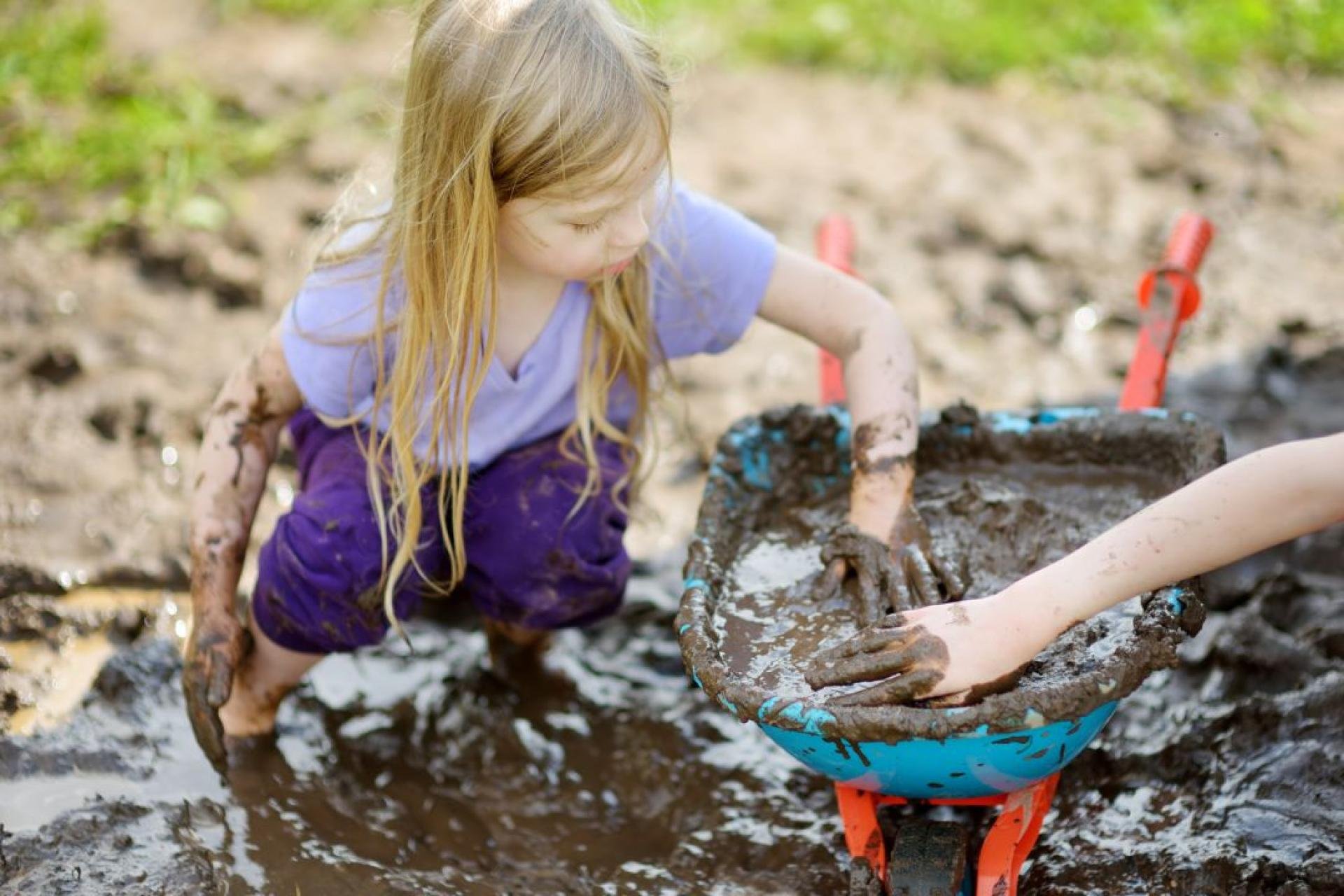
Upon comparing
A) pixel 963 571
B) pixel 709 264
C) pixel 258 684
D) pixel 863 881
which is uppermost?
pixel 709 264

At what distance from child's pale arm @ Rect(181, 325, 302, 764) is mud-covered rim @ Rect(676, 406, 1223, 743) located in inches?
28.3

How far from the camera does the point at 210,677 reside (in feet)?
7.27

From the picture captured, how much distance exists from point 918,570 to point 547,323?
0.70 m

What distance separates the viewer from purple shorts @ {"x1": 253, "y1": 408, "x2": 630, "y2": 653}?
2.28m

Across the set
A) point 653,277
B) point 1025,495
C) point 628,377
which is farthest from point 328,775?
point 1025,495

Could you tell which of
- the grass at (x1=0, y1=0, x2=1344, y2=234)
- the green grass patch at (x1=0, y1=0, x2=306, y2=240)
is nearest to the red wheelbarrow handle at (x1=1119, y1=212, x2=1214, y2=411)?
the grass at (x1=0, y1=0, x2=1344, y2=234)

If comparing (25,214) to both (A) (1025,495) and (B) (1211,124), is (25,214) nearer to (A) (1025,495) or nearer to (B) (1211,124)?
(A) (1025,495)

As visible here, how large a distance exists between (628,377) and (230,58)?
2748mm

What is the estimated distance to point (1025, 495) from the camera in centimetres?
231

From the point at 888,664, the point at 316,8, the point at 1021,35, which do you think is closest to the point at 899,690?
the point at 888,664

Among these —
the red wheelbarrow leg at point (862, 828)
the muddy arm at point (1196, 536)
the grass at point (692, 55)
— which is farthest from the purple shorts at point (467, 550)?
the grass at point (692, 55)

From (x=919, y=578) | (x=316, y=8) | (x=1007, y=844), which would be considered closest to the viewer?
(x=1007, y=844)

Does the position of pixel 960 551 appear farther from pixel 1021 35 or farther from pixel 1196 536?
pixel 1021 35

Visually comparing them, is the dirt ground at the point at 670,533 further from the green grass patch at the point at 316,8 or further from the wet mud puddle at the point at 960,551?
the wet mud puddle at the point at 960,551
